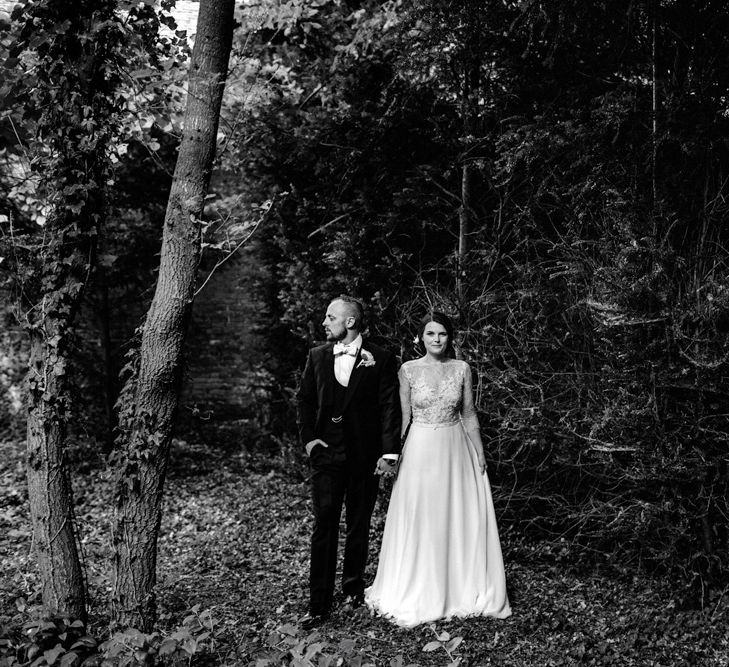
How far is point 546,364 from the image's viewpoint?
6.19 meters

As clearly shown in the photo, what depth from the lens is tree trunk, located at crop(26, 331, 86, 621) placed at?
4980mm

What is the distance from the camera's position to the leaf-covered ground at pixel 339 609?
16.6ft

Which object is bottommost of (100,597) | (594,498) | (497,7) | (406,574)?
(100,597)

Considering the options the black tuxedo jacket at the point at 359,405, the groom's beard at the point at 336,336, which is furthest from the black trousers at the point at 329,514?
the groom's beard at the point at 336,336

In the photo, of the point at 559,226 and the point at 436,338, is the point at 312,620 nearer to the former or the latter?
the point at 436,338

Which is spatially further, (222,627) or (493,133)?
(493,133)

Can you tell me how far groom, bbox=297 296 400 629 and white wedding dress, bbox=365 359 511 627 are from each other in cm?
20

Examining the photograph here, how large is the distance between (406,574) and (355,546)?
42cm

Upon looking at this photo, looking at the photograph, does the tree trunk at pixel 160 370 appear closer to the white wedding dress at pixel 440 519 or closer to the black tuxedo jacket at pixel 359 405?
the black tuxedo jacket at pixel 359 405

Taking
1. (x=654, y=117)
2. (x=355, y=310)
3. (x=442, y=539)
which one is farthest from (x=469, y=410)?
(x=654, y=117)

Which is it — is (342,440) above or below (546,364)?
below

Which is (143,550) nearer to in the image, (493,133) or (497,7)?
(493,133)

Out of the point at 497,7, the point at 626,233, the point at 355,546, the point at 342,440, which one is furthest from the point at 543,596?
the point at 497,7

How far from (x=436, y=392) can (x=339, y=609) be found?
1.64 meters
